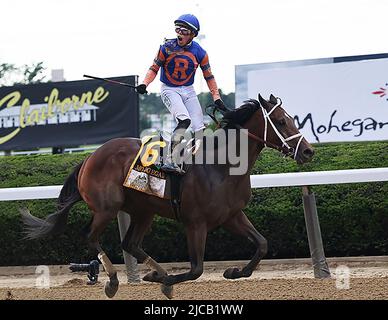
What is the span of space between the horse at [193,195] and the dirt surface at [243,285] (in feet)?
1.19

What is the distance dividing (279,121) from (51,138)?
8.19 meters

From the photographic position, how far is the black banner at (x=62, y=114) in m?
13.6

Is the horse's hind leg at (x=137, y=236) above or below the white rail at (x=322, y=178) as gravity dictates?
below

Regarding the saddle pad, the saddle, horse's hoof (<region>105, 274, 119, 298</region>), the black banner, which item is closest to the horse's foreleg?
the saddle

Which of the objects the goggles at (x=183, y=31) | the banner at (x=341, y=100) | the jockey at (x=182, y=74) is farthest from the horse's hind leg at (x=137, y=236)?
the banner at (x=341, y=100)

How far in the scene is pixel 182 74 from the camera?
23.8 feet

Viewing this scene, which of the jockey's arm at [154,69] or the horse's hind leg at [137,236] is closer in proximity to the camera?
the jockey's arm at [154,69]

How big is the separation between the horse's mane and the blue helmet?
81cm

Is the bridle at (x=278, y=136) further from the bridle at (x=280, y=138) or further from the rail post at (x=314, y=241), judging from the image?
the rail post at (x=314, y=241)

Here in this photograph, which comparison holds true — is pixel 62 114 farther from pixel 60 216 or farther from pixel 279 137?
pixel 279 137

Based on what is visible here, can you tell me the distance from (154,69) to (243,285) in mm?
2228

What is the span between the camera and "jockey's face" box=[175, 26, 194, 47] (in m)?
7.10

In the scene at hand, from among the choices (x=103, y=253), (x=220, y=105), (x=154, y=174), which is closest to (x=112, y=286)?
(x=103, y=253)
